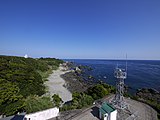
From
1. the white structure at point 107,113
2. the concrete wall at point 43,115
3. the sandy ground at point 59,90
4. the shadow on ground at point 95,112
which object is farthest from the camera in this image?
the sandy ground at point 59,90

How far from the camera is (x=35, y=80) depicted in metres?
30.2

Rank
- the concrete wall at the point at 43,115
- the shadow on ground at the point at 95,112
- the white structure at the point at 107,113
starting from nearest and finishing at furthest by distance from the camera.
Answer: the white structure at the point at 107,113, the concrete wall at the point at 43,115, the shadow on ground at the point at 95,112

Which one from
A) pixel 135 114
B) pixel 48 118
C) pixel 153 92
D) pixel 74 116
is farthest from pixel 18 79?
pixel 153 92

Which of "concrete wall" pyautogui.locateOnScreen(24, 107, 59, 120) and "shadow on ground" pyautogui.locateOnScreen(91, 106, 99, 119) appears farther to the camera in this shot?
"shadow on ground" pyautogui.locateOnScreen(91, 106, 99, 119)

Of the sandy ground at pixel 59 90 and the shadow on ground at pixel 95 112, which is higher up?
the shadow on ground at pixel 95 112

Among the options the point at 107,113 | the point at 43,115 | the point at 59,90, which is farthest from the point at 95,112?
the point at 59,90

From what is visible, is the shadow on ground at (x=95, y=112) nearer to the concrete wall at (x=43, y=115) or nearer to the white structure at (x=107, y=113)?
the white structure at (x=107, y=113)

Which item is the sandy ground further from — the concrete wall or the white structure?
the white structure

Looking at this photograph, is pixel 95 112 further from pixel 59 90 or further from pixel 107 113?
pixel 59 90

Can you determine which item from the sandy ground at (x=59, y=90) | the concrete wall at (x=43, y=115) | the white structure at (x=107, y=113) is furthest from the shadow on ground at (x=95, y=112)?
the sandy ground at (x=59, y=90)

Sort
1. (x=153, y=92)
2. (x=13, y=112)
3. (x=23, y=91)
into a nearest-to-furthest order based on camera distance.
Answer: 1. (x=13, y=112)
2. (x=23, y=91)
3. (x=153, y=92)

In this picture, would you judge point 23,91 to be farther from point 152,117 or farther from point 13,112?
point 152,117

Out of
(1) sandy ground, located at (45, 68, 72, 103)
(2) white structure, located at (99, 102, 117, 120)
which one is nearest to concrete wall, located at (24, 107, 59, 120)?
(2) white structure, located at (99, 102, 117, 120)

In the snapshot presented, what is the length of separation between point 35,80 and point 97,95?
1488 centimetres
